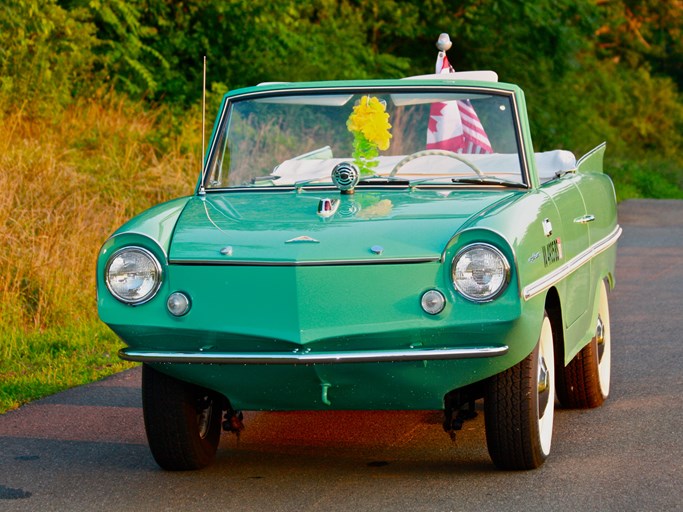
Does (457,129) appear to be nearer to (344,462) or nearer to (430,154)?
(430,154)

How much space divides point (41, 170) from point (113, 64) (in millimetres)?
7132

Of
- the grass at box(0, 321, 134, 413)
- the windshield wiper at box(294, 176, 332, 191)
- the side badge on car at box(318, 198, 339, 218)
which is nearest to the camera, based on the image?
the side badge on car at box(318, 198, 339, 218)

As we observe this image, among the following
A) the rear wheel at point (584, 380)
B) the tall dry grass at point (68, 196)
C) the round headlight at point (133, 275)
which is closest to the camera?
the round headlight at point (133, 275)

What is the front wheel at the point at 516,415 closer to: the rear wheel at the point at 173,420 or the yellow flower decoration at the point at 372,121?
the rear wheel at the point at 173,420

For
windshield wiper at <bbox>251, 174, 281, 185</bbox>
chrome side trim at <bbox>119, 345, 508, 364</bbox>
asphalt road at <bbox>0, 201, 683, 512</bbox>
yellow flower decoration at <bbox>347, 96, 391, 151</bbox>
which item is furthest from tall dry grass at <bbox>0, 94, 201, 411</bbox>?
chrome side trim at <bbox>119, 345, 508, 364</bbox>

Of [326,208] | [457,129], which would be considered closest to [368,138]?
[457,129]

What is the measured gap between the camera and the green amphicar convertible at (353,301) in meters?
5.04

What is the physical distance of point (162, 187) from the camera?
14.2m

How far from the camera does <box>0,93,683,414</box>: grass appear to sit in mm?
8812

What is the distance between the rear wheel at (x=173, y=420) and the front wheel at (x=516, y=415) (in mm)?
1192

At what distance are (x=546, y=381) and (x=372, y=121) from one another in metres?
1.56

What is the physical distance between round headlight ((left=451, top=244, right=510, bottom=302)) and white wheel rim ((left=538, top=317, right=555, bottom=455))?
572mm

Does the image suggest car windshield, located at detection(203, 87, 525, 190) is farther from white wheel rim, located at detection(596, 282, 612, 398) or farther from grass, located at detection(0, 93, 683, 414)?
grass, located at detection(0, 93, 683, 414)

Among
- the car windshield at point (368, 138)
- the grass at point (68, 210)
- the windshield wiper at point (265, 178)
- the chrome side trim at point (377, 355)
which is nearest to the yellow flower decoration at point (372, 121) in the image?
the car windshield at point (368, 138)
